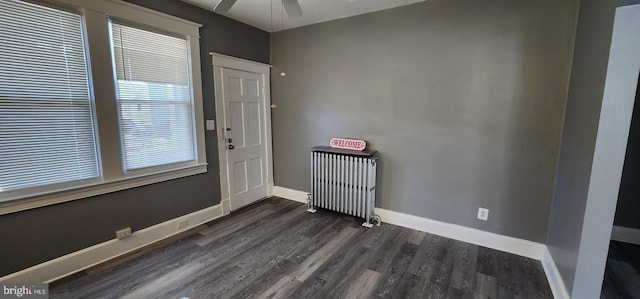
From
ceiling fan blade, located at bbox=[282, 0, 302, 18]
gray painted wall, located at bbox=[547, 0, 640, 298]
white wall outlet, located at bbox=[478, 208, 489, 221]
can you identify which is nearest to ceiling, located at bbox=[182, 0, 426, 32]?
ceiling fan blade, located at bbox=[282, 0, 302, 18]

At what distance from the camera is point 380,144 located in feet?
10.5

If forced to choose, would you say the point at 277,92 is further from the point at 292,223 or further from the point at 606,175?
the point at 606,175

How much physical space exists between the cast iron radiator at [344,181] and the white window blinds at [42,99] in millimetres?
2347

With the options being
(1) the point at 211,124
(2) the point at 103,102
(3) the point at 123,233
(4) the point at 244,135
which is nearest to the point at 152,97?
(2) the point at 103,102

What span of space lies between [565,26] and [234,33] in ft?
11.2

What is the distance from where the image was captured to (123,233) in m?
2.47

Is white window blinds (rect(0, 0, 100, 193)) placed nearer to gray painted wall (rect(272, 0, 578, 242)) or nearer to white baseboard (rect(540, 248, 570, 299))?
gray painted wall (rect(272, 0, 578, 242))

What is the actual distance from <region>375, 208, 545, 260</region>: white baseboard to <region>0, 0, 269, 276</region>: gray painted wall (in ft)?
7.54

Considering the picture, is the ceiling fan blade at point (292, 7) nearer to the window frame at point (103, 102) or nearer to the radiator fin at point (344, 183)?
the window frame at point (103, 102)

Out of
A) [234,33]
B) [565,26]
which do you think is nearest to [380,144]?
[565,26]

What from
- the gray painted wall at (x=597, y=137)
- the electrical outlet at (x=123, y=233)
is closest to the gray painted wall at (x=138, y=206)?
the electrical outlet at (x=123, y=233)

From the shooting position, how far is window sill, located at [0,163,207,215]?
1921 millimetres

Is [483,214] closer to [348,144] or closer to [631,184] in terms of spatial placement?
[631,184]

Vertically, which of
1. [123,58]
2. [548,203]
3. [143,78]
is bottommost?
[548,203]
